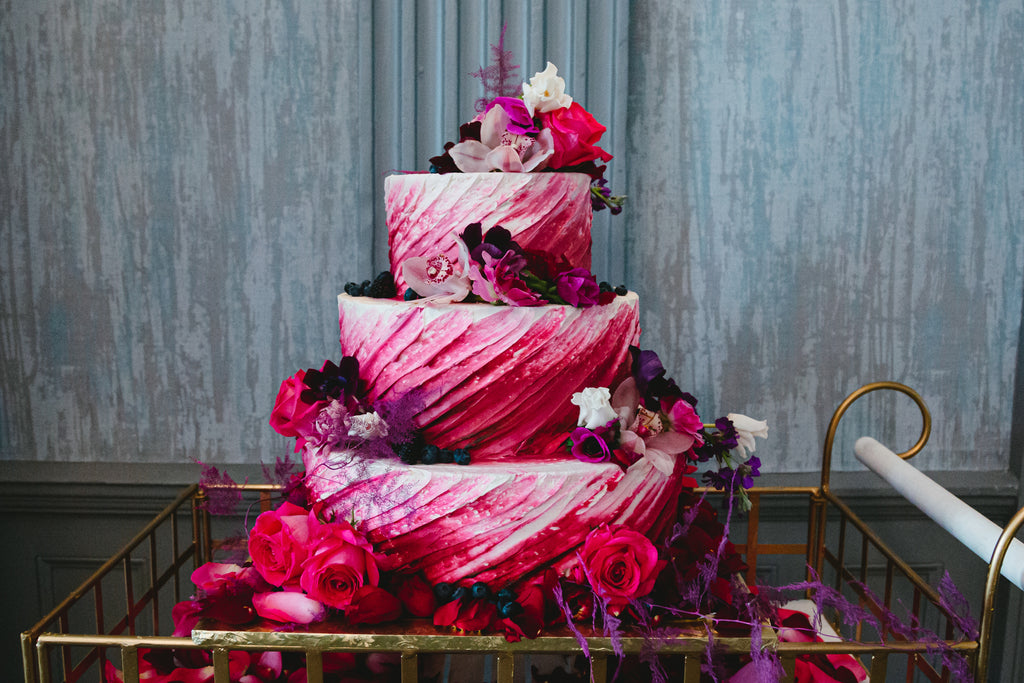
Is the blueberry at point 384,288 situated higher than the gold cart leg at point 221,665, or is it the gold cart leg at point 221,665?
the blueberry at point 384,288

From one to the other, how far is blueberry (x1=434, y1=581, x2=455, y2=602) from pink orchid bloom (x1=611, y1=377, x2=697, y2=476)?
27 cm

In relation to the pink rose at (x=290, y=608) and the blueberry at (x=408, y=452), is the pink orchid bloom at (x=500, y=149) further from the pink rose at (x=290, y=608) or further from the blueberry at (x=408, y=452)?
the pink rose at (x=290, y=608)

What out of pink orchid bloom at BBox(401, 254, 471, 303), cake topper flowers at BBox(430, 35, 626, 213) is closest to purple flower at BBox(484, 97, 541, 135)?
cake topper flowers at BBox(430, 35, 626, 213)

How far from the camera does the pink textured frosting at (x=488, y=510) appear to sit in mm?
905

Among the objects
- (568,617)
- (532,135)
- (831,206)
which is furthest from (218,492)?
(831,206)

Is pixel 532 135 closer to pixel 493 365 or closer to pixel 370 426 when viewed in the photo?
pixel 493 365

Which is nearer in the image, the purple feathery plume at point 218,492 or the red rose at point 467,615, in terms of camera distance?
the red rose at point 467,615

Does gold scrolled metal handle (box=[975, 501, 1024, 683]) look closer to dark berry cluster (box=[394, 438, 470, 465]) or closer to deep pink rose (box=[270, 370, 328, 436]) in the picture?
dark berry cluster (box=[394, 438, 470, 465])

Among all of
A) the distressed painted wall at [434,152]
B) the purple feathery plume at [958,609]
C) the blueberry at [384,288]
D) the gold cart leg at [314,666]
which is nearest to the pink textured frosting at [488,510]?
the gold cart leg at [314,666]

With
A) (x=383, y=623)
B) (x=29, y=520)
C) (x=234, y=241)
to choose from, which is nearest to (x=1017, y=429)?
(x=383, y=623)

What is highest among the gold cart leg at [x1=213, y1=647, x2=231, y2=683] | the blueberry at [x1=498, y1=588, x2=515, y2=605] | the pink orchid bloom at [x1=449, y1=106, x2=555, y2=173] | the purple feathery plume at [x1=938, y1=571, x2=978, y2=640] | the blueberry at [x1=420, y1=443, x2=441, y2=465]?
the pink orchid bloom at [x1=449, y1=106, x2=555, y2=173]

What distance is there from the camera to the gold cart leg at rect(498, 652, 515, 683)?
2.92 feet

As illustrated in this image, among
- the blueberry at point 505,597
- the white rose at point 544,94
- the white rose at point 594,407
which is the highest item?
the white rose at point 544,94

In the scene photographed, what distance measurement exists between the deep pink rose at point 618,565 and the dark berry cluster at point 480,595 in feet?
0.27
